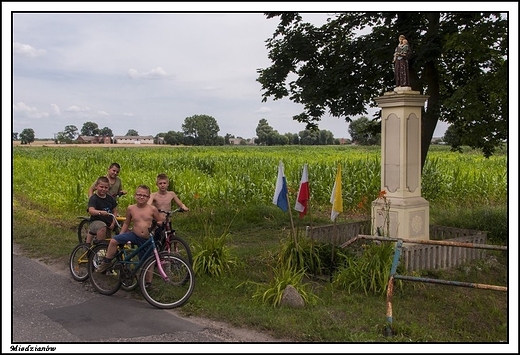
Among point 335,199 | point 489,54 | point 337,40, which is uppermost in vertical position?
point 337,40

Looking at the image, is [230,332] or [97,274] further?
[97,274]

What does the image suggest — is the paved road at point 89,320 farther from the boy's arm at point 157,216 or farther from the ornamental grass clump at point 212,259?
the ornamental grass clump at point 212,259

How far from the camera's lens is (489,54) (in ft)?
30.6

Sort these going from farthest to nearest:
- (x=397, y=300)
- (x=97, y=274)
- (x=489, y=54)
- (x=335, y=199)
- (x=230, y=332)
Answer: (x=489, y=54) < (x=335, y=199) < (x=97, y=274) < (x=397, y=300) < (x=230, y=332)

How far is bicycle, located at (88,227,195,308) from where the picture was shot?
657 cm

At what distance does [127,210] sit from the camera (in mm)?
7004

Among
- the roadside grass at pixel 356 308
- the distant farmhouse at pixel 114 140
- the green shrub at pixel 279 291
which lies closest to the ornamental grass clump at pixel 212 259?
the roadside grass at pixel 356 308

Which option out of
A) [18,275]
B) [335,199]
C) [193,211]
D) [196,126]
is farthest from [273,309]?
[196,126]

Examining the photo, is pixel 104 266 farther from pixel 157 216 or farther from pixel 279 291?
pixel 279 291

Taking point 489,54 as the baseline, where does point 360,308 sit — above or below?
below

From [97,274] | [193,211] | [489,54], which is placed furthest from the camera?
[193,211]

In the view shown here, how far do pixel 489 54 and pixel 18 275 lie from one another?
9.04 m

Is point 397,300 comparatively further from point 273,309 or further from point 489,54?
point 489,54

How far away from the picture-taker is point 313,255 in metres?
8.28
